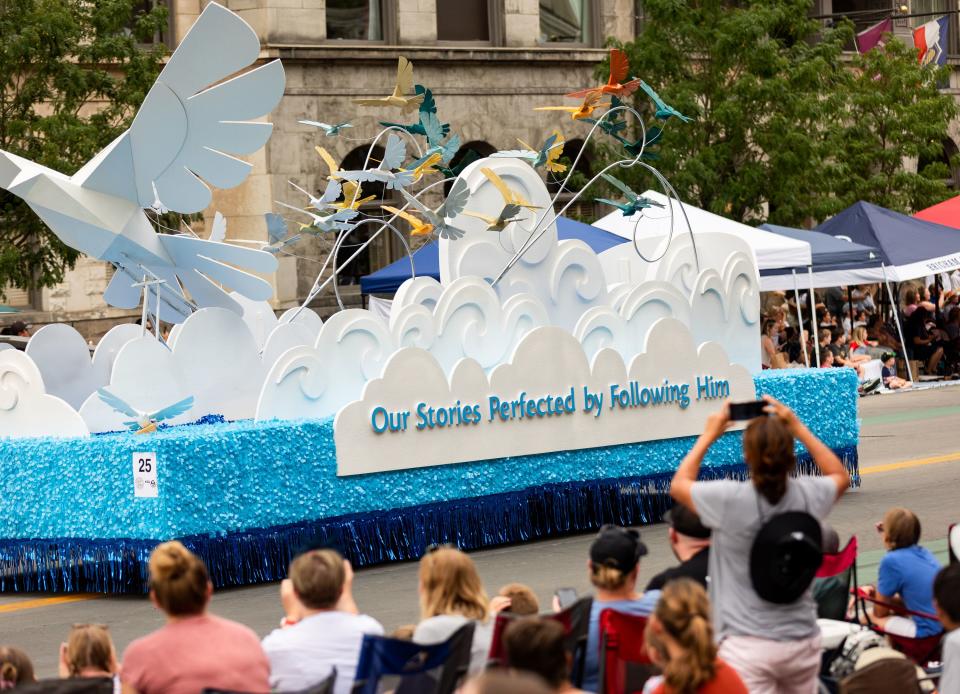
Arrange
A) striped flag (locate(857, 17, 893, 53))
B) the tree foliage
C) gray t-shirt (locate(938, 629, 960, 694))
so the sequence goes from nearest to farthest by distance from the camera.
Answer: gray t-shirt (locate(938, 629, 960, 694)) < the tree foliage < striped flag (locate(857, 17, 893, 53))

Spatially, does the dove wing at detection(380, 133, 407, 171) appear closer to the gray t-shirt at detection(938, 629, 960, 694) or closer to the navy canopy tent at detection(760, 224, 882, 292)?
the navy canopy tent at detection(760, 224, 882, 292)

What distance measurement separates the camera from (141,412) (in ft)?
40.8

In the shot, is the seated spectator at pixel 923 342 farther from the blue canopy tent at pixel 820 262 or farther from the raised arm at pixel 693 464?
the raised arm at pixel 693 464

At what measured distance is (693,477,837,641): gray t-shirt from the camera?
231 inches

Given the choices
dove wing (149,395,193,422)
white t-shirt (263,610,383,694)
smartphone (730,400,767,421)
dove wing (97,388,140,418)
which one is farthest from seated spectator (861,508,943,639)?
dove wing (97,388,140,418)

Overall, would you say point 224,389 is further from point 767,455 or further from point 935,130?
point 935,130

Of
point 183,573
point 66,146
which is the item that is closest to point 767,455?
point 183,573

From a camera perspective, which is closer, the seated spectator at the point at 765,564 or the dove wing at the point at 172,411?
the seated spectator at the point at 765,564

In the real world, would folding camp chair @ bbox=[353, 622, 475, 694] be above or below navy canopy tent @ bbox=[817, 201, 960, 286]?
below

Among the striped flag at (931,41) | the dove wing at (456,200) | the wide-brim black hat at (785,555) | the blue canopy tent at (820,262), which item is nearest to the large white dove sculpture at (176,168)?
the dove wing at (456,200)

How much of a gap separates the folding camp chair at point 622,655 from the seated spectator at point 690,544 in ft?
1.48

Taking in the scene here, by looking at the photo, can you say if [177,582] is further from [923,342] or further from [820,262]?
[923,342]

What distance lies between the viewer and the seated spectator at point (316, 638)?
238 inches

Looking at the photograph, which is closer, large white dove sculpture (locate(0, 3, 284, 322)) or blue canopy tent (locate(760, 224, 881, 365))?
large white dove sculpture (locate(0, 3, 284, 322))
